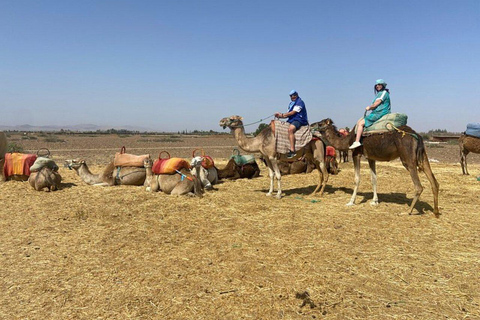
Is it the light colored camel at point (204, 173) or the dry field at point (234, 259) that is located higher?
the light colored camel at point (204, 173)

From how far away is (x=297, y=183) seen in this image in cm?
1258

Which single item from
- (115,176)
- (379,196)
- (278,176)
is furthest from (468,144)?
(115,176)

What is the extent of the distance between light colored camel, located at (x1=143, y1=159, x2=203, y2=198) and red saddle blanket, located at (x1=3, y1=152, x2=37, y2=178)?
4.85 meters

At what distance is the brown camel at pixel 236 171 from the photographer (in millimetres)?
13094

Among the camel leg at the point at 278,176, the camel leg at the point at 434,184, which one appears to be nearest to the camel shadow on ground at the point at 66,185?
the camel leg at the point at 278,176

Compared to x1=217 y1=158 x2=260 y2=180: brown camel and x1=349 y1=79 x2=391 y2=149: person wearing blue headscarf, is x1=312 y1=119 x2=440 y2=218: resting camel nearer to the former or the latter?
x1=349 y1=79 x2=391 y2=149: person wearing blue headscarf

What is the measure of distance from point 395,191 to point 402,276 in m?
7.01

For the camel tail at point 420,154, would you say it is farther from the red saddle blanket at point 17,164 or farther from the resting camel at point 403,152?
the red saddle blanket at point 17,164

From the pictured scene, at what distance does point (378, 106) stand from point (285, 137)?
8.99ft

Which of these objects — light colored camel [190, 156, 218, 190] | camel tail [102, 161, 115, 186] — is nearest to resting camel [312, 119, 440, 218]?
light colored camel [190, 156, 218, 190]

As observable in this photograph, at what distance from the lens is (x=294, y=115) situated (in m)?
9.64

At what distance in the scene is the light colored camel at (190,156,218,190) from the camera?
1028 cm

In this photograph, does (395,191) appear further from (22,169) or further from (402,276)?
(22,169)

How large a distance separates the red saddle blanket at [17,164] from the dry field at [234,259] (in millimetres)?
2428
